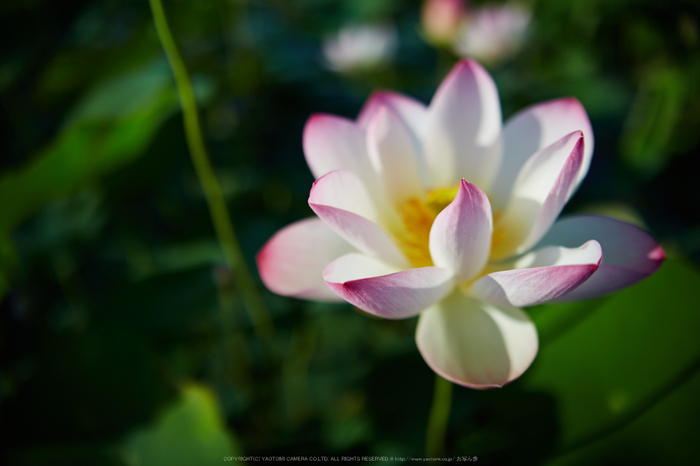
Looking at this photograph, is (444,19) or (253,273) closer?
(253,273)

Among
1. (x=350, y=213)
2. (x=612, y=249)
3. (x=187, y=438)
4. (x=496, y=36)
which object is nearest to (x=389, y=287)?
(x=350, y=213)

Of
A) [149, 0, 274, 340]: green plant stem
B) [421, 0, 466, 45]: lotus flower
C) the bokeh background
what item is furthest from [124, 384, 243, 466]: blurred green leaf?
[421, 0, 466, 45]: lotus flower

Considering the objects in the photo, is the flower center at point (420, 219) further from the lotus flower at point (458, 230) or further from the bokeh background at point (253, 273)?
the bokeh background at point (253, 273)

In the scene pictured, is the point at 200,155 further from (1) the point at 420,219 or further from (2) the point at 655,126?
(2) the point at 655,126

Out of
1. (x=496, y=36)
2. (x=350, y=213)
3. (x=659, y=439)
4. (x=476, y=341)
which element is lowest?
(x=659, y=439)

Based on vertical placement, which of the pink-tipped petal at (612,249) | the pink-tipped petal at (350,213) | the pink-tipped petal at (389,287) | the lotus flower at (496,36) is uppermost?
the lotus flower at (496,36)

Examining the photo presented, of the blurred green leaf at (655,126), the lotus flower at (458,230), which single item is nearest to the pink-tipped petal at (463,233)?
the lotus flower at (458,230)

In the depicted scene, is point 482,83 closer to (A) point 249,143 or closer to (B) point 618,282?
(B) point 618,282

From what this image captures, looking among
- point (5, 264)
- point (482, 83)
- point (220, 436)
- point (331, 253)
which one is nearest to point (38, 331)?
point (5, 264)
